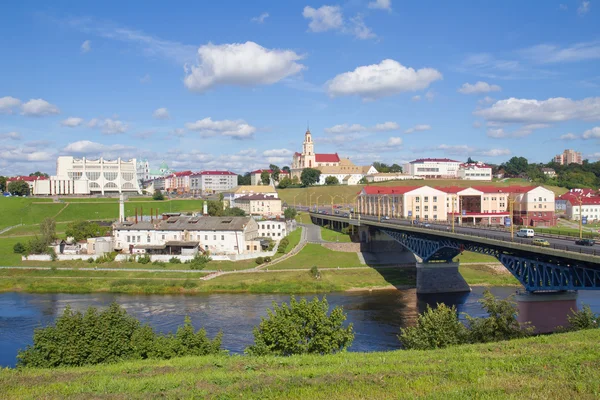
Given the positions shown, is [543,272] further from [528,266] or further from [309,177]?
[309,177]

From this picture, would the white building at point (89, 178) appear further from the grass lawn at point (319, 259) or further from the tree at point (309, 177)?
the grass lawn at point (319, 259)

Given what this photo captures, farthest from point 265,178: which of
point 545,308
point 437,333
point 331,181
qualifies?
point 437,333

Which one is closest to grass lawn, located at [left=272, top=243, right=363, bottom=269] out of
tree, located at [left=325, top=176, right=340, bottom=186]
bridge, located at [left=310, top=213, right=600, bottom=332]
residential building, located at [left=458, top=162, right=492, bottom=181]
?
bridge, located at [left=310, top=213, right=600, bottom=332]

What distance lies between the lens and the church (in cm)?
17150

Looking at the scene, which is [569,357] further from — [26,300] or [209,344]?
[26,300]

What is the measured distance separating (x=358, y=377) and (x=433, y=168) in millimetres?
161578

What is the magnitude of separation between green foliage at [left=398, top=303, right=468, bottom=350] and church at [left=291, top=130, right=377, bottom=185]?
143738 millimetres

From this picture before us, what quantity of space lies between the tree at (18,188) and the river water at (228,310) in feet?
282

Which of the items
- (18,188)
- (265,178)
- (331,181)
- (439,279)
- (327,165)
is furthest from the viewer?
(327,165)

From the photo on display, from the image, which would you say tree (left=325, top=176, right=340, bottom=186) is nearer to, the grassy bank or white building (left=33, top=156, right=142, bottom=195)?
white building (left=33, top=156, right=142, bottom=195)

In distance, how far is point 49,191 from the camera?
123875mm

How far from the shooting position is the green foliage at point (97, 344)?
22.3m

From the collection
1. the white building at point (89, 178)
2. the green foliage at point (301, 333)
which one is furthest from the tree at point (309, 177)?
the green foliage at point (301, 333)

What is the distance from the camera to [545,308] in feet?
114
